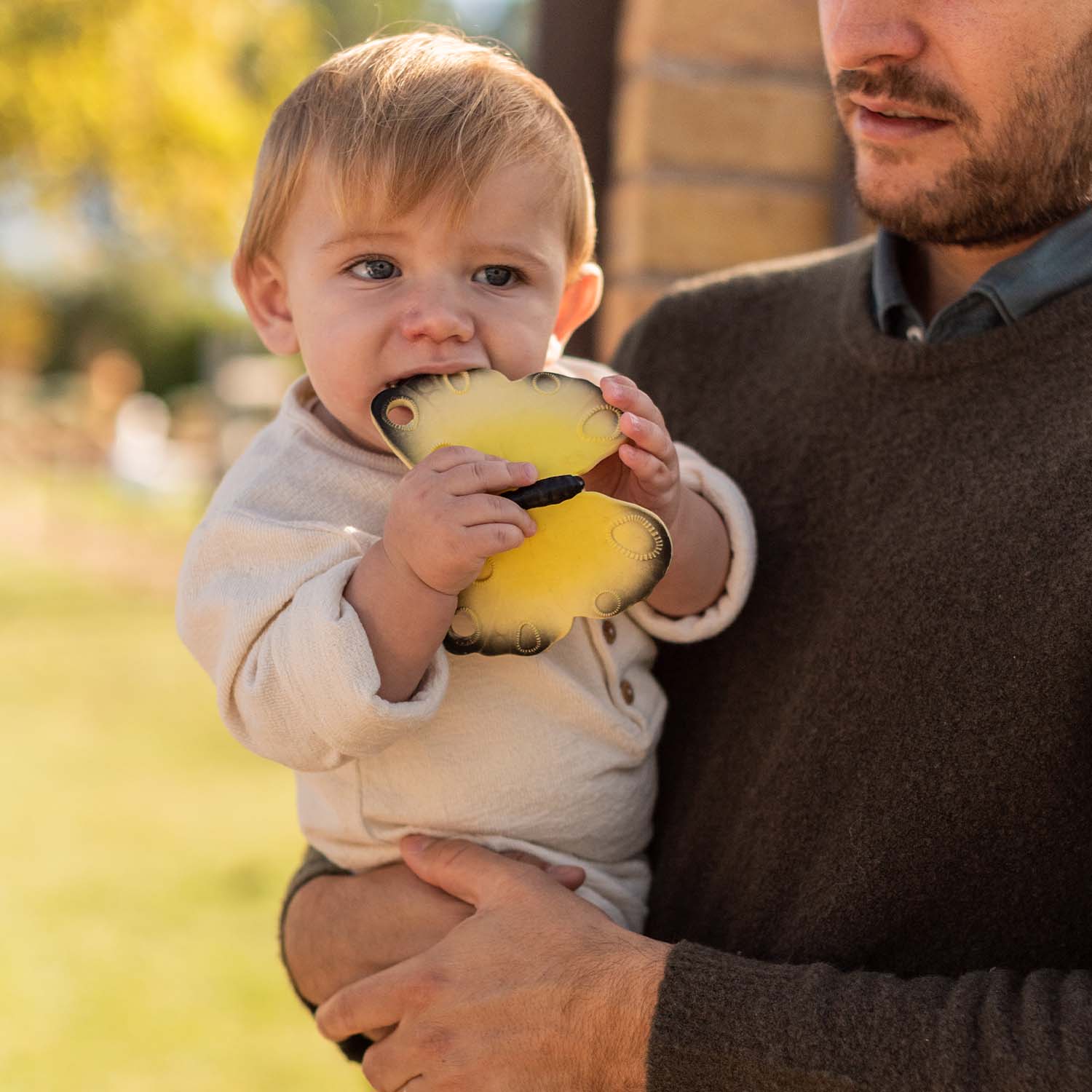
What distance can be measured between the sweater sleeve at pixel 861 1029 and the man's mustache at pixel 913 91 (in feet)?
3.29

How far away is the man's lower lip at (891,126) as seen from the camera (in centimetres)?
159

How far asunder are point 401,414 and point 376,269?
0.19 metres

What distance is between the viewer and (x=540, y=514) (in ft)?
4.54

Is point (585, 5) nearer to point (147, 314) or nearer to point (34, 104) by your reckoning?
point (34, 104)

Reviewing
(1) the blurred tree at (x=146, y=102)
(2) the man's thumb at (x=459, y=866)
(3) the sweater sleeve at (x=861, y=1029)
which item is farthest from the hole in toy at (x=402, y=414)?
(1) the blurred tree at (x=146, y=102)

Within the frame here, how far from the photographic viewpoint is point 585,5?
2.97 m

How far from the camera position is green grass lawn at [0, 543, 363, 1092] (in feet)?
12.6

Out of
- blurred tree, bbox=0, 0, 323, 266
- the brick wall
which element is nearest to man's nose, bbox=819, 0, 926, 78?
the brick wall

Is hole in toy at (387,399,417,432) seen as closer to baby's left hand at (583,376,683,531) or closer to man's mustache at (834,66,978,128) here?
baby's left hand at (583,376,683,531)

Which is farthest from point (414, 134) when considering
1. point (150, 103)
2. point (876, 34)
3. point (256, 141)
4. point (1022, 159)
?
point (256, 141)

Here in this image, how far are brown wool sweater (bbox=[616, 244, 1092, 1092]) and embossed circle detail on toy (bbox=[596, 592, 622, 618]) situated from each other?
1.01 feet

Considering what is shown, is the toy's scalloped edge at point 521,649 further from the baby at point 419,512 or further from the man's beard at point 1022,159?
the man's beard at point 1022,159

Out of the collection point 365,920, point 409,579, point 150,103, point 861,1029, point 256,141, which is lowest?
point 256,141

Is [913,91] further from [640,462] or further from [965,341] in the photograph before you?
[640,462]
